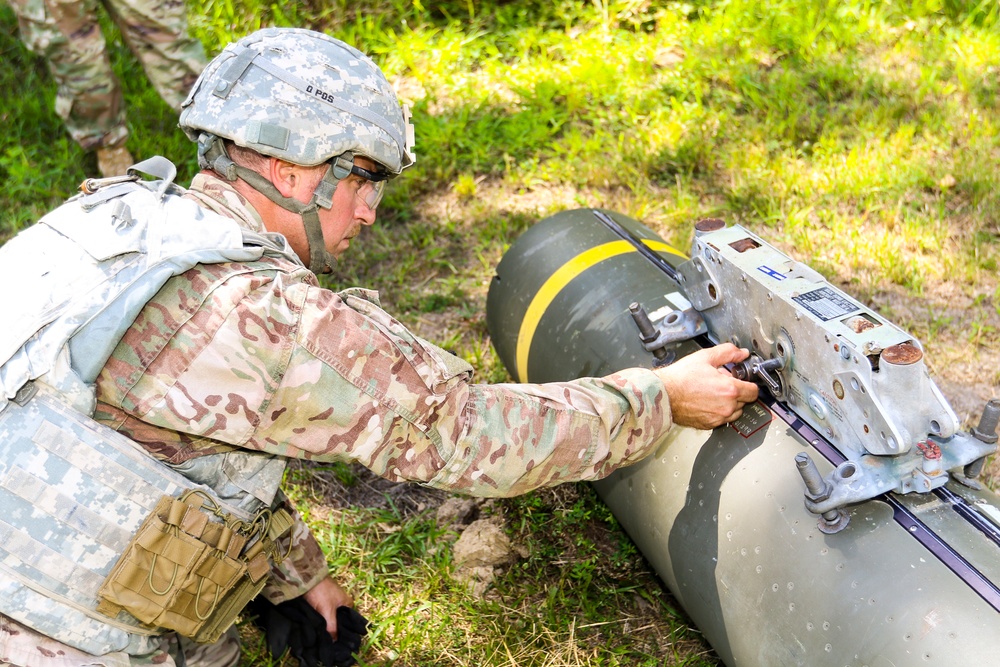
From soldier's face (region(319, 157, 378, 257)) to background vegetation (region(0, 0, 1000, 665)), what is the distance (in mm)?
1261

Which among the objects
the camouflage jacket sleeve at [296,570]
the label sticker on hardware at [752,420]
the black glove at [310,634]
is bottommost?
the black glove at [310,634]

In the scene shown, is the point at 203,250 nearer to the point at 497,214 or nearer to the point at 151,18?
the point at 497,214

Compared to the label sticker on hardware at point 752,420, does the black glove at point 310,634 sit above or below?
below

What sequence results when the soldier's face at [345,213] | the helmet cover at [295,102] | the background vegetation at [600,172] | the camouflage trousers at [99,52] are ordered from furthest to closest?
the camouflage trousers at [99,52] → the background vegetation at [600,172] → the soldier's face at [345,213] → the helmet cover at [295,102]

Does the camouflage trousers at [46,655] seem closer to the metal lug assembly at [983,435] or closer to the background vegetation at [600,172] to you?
the background vegetation at [600,172]

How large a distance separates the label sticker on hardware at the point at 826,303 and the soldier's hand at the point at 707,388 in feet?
0.96

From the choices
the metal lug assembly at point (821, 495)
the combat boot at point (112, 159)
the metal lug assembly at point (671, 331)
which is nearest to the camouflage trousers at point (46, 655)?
the metal lug assembly at point (671, 331)

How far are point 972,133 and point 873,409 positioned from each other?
142 inches

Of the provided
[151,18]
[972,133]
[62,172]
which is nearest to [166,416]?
[151,18]

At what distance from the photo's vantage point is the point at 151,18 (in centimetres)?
505

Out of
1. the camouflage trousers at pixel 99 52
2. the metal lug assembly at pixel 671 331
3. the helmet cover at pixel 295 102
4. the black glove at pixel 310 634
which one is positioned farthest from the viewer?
the camouflage trousers at pixel 99 52

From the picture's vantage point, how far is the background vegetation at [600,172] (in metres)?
3.30

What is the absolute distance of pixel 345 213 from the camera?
270 centimetres

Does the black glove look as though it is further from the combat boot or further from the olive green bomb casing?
the combat boot
